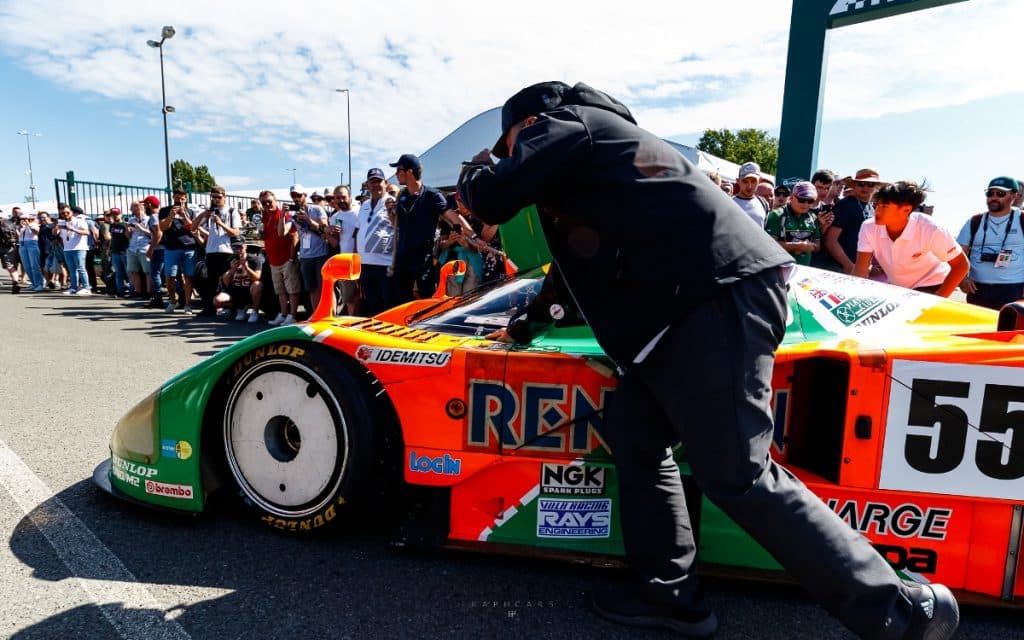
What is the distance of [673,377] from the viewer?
1611mm

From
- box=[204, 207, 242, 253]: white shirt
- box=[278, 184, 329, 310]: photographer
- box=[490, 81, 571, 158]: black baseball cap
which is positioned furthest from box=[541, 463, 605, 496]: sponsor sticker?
box=[204, 207, 242, 253]: white shirt

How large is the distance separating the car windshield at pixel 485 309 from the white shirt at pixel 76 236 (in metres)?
11.6

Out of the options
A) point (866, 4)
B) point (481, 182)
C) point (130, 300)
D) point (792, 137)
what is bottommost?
point (130, 300)

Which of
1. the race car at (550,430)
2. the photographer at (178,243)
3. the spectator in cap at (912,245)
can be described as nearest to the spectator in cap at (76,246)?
the photographer at (178,243)

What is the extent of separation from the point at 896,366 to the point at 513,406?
1086 millimetres

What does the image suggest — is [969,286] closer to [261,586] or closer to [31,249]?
[261,586]

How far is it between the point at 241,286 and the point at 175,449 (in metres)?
6.77

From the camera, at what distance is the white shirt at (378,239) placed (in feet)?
19.8

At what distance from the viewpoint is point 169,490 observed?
238 cm

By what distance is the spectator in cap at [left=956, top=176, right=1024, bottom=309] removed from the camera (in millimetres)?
4418

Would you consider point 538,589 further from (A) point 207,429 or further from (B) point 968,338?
(B) point 968,338

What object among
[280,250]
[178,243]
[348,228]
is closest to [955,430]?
[348,228]

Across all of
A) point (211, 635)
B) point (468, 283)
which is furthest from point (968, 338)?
point (468, 283)

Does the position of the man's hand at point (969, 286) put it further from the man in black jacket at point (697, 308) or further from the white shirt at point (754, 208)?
the man in black jacket at point (697, 308)
